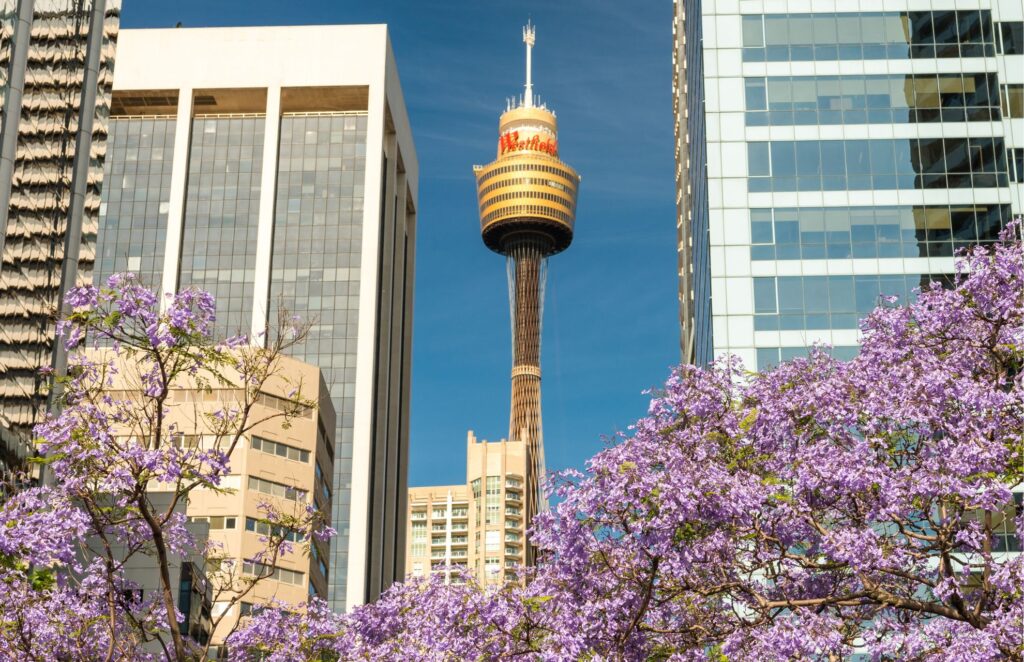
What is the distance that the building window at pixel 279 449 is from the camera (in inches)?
3287

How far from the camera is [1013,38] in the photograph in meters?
55.2

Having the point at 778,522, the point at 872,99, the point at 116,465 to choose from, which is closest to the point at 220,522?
the point at 872,99

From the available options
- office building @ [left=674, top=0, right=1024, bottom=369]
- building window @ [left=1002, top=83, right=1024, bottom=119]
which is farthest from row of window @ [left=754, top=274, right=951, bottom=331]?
building window @ [left=1002, top=83, right=1024, bottom=119]

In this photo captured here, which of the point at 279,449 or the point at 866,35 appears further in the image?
the point at 279,449

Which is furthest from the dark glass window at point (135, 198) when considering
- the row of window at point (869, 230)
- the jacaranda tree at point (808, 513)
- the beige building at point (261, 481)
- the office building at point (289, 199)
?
the jacaranda tree at point (808, 513)

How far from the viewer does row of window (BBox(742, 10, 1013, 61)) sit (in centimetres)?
5562

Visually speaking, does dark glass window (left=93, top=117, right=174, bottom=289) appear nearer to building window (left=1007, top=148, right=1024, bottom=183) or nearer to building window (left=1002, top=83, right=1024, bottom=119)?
building window (left=1002, top=83, right=1024, bottom=119)

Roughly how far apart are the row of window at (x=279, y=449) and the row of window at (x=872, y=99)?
3991 centimetres

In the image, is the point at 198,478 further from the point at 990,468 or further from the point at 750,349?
the point at 750,349

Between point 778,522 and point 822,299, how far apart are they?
111ft

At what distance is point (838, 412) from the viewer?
826 inches

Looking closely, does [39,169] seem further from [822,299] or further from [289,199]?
[289,199]

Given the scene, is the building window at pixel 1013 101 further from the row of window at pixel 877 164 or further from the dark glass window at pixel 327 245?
the dark glass window at pixel 327 245

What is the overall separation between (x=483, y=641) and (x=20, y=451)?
1757 inches
